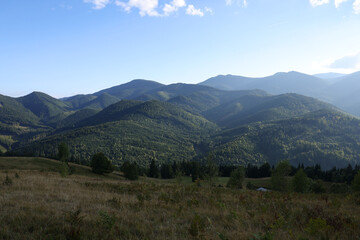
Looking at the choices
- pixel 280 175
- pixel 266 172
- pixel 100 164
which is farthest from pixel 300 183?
pixel 100 164

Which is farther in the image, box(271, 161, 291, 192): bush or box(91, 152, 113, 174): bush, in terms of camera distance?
box(91, 152, 113, 174): bush

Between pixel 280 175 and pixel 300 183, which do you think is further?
pixel 280 175

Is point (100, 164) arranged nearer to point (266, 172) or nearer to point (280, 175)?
point (280, 175)

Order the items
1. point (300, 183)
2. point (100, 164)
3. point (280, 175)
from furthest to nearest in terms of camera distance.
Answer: point (100, 164)
point (280, 175)
point (300, 183)

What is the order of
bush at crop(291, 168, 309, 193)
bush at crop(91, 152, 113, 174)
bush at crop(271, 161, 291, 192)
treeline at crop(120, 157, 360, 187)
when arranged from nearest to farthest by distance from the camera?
bush at crop(291, 168, 309, 193) → bush at crop(271, 161, 291, 192) → bush at crop(91, 152, 113, 174) → treeline at crop(120, 157, 360, 187)

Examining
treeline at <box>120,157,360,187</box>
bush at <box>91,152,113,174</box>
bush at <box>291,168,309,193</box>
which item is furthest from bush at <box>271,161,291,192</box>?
bush at <box>91,152,113,174</box>

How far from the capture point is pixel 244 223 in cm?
624

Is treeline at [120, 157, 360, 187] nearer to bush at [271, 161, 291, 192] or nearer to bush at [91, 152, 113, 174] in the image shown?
bush at [91, 152, 113, 174]

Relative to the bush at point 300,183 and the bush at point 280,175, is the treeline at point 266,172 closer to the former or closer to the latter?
the bush at point 280,175

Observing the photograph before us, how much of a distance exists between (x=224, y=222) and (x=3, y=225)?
5811mm

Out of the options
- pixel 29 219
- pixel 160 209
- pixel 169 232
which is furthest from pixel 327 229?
pixel 29 219

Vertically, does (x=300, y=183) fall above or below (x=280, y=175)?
above

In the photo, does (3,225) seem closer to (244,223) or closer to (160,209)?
(160,209)

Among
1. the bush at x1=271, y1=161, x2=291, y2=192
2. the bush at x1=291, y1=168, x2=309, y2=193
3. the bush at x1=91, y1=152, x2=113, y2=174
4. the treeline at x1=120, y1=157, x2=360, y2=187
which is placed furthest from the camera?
the treeline at x1=120, y1=157, x2=360, y2=187
